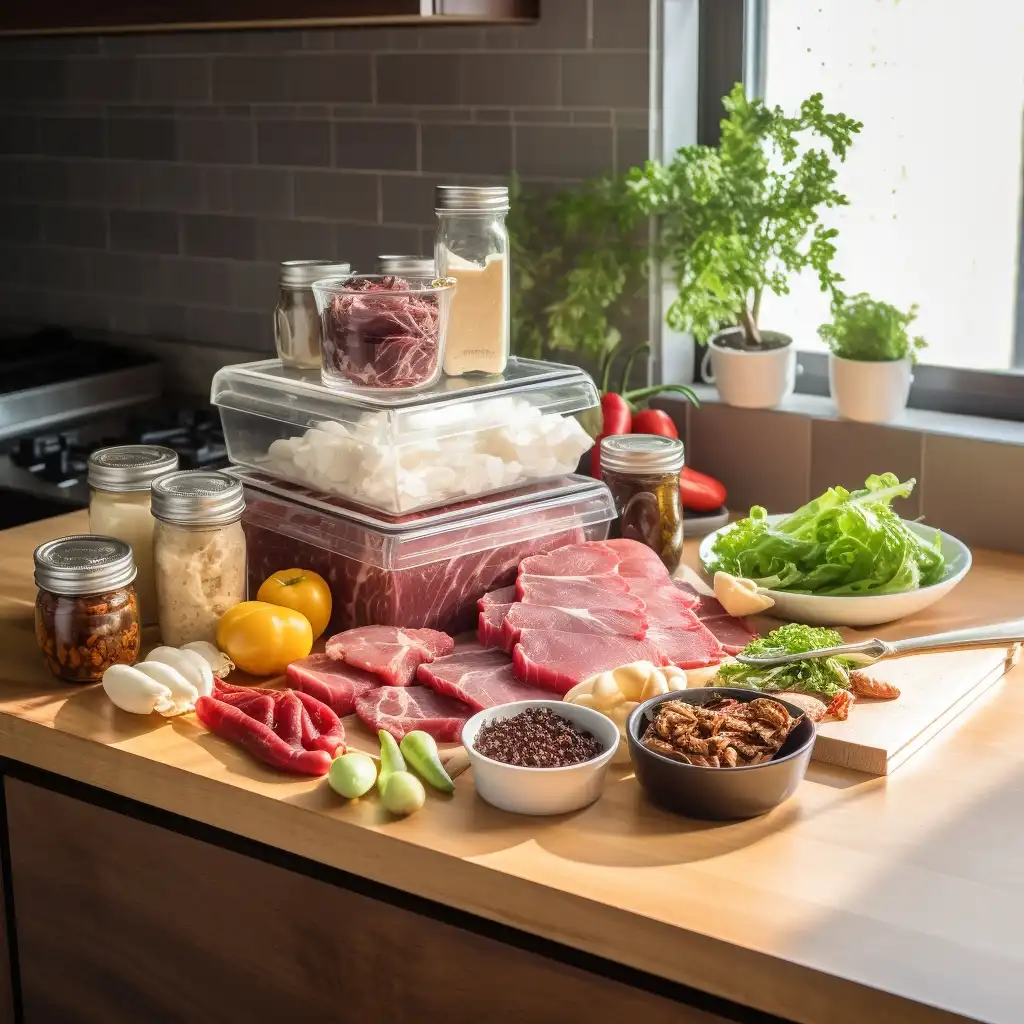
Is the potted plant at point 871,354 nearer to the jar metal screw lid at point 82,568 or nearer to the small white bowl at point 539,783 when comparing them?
the small white bowl at point 539,783

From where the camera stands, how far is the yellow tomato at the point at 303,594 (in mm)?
1631

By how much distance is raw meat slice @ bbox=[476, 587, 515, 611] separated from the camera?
165 cm

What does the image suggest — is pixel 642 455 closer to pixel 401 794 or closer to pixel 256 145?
pixel 401 794

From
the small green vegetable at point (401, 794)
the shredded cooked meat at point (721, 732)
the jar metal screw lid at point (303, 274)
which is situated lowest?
the small green vegetable at point (401, 794)

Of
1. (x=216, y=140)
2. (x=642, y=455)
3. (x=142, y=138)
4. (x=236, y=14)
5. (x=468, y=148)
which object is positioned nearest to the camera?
(x=642, y=455)

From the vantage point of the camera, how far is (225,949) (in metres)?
1.40

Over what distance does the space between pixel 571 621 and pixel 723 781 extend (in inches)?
15.7

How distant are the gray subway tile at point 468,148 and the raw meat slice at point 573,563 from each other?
890mm

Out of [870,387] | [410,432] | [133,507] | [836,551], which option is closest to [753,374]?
[870,387]

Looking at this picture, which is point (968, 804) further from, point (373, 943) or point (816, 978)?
point (373, 943)

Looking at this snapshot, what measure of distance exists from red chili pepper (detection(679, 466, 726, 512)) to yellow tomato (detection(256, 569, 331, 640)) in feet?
2.06

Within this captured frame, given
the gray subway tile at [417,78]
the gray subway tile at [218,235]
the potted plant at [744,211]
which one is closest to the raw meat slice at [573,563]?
the potted plant at [744,211]

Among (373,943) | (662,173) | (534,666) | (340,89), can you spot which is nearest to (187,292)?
(340,89)

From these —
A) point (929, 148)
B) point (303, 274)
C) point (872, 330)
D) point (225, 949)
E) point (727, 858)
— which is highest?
point (929, 148)
